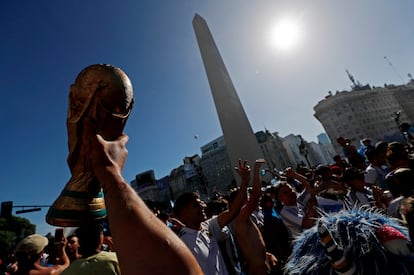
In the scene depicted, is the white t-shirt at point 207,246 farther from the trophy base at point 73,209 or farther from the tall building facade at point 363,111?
the tall building facade at point 363,111

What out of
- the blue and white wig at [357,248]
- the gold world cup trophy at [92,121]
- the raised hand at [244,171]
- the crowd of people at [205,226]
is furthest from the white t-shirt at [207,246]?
the gold world cup trophy at [92,121]

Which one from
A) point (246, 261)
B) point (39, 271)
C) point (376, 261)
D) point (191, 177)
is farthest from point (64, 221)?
point (191, 177)

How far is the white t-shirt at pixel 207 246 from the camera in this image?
238 centimetres

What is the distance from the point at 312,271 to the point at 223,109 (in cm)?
1928

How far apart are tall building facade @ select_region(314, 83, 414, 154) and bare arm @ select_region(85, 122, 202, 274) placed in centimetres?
7814

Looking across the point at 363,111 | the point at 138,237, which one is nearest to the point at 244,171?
the point at 138,237

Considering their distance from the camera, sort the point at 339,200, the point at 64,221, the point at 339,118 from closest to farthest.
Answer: the point at 64,221, the point at 339,200, the point at 339,118

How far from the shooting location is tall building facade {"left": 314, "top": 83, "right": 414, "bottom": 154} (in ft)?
229

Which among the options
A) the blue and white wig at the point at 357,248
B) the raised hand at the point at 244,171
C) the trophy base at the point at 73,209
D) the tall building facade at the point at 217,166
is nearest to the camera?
the trophy base at the point at 73,209

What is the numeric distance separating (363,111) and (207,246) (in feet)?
278

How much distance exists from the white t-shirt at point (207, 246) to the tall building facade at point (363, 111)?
76.1 metres

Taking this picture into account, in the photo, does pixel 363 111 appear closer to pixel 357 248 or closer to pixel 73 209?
pixel 357 248

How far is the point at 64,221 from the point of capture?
80cm

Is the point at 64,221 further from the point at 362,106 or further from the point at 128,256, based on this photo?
the point at 362,106
